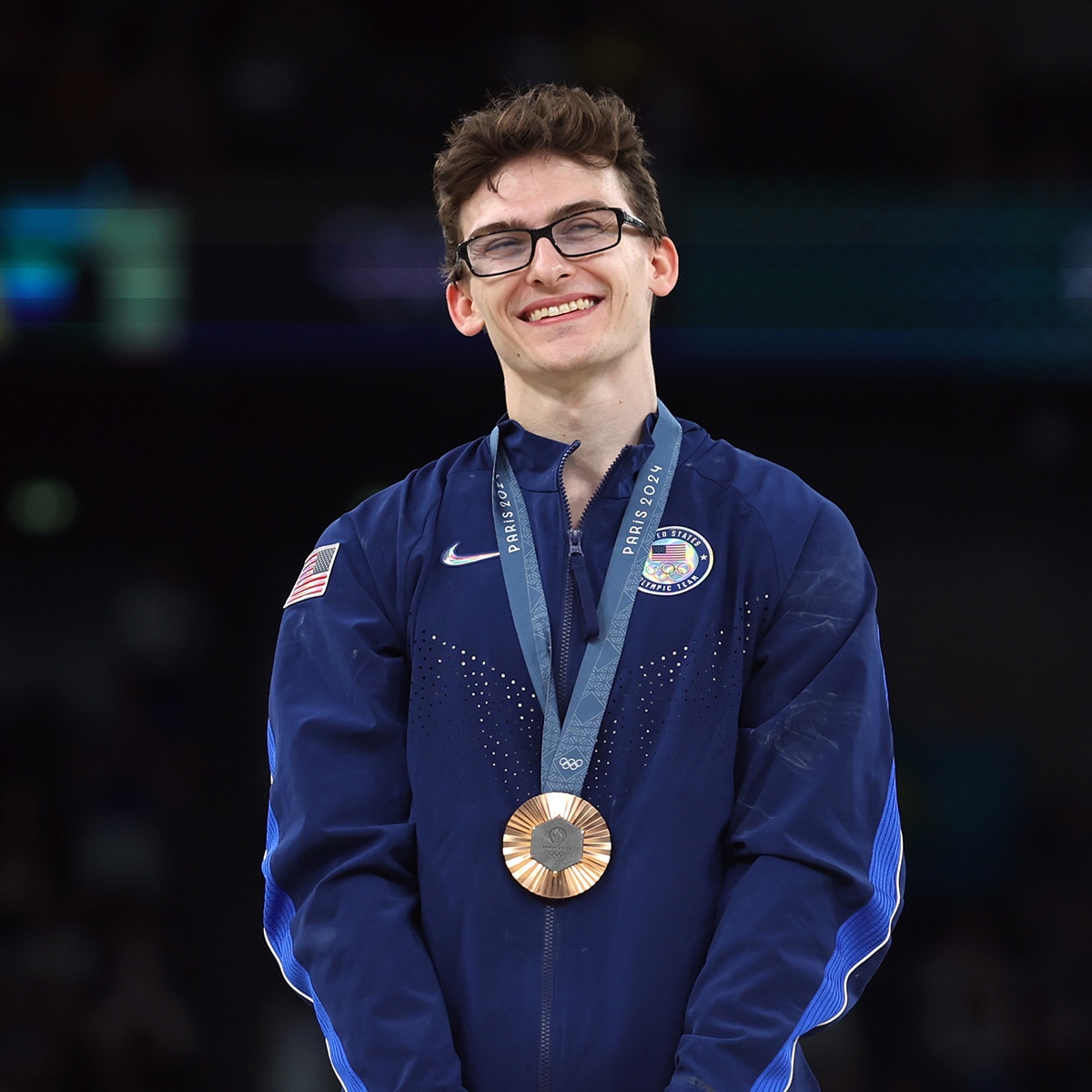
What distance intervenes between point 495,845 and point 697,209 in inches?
212

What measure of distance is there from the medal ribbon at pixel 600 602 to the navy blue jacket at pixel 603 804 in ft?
0.06

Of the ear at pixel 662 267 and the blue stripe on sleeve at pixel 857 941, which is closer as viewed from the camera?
the blue stripe on sleeve at pixel 857 941

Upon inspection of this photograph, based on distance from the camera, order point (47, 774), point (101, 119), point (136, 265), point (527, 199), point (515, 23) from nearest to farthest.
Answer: point (527, 199) → point (136, 265) → point (47, 774) → point (101, 119) → point (515, 23)

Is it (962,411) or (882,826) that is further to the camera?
(962,411)

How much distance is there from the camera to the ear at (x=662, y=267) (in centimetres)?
230

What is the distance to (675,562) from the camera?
209 cm

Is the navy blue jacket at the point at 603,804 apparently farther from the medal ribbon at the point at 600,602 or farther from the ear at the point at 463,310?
the ear at the point at 463,310

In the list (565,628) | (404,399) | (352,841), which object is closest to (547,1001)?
(352,841)

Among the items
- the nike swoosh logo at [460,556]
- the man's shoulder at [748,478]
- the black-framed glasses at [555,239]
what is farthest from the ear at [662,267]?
the nike swoosh logo at [460,556]

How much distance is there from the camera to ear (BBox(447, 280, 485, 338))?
2.31 metres

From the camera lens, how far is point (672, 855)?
1.94m

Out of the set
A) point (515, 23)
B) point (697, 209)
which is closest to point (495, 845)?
point (697, 209)

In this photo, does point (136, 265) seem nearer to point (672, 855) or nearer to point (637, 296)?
point (637, 296)

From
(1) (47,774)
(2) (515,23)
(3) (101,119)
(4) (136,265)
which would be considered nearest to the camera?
(4) (136,265)
